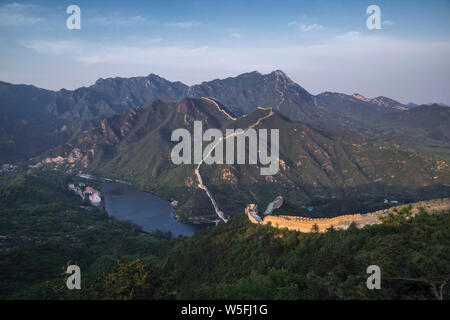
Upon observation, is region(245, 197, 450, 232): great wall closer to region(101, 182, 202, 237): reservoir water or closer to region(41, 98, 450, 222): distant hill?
region(101, 182, 202, 237): reservoir water

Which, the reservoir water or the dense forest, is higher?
the dense forest

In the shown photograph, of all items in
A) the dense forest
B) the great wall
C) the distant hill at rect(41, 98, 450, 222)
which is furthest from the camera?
the distant hill at rect(41, 98, 450, 222)

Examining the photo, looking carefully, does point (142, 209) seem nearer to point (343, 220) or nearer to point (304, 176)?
point (304, 176)

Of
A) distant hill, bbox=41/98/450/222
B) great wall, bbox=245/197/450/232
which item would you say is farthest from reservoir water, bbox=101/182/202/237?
great wall, bbox=245/197/450/232

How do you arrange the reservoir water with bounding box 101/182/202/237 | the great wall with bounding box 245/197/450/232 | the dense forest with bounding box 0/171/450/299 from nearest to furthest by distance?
1. the dense forest with bounding box 0/171/450/299
2. the great wall with bounding box 245/197/450/232
3. the reservoir water with bounding box 101/182/202/237

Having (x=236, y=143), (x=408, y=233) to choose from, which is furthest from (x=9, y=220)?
(x=236, y=143)
